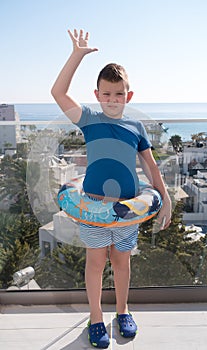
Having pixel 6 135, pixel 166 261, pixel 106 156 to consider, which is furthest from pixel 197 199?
pixel 6 135

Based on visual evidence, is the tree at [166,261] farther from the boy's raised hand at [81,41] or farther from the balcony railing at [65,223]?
the boy's raised hand at [81,41]

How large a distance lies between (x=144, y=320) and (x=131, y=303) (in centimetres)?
21

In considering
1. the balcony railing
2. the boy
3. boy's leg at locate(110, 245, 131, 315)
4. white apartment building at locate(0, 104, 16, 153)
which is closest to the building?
the balcony railing

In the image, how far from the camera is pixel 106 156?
4.81 feet

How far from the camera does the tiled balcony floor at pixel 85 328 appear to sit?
1581mm

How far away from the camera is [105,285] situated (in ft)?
6.57

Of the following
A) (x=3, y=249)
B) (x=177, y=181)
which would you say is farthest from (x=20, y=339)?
(x=177, y=181)

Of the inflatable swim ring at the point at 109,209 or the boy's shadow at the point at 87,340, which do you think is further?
the boy's shadow at the point at 87,340

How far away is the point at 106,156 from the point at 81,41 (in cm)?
49

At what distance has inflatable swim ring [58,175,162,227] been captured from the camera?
1.35 meters

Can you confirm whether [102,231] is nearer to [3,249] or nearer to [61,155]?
[61,155]

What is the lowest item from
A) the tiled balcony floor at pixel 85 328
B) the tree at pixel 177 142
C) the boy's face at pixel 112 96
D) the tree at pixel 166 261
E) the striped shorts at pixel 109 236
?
the tiled balcony floor at pixel 85 328

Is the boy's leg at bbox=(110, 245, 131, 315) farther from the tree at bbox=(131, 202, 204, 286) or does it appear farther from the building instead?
the building

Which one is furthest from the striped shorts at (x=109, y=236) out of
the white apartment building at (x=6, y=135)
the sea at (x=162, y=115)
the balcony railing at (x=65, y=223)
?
the white apartment building at (x=6, y=135)
